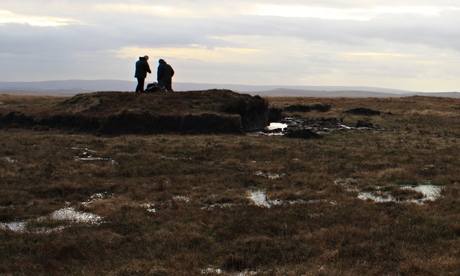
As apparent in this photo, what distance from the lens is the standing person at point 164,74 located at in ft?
112

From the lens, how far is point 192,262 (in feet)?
28.0

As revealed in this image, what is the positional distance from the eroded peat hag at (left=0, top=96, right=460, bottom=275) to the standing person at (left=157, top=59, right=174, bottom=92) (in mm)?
11538

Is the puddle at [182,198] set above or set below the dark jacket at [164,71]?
below

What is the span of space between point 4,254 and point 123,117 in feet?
69.3

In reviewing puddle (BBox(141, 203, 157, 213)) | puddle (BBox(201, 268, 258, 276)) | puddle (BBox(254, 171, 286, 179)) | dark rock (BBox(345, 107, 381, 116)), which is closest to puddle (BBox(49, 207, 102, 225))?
puddle (BBox(141, 203, 157, 213))

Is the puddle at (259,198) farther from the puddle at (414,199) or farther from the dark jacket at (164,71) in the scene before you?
the dark jacket at (164,71)

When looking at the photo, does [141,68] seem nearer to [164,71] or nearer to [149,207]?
[164,71]

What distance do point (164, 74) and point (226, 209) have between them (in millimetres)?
23999

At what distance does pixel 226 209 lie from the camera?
489 inches

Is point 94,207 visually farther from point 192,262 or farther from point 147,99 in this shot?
point 147,99

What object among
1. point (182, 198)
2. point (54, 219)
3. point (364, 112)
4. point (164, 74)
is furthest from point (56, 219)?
point (364, 112)

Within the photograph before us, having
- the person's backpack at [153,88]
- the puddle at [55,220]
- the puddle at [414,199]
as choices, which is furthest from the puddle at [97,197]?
the person's backpack at [153,88]

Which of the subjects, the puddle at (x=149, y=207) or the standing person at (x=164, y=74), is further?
the standing person at (x=164, y=74)

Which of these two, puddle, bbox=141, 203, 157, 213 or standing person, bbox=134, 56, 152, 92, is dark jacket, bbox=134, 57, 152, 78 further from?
puddle, bbox=141, 203, 157, 213
